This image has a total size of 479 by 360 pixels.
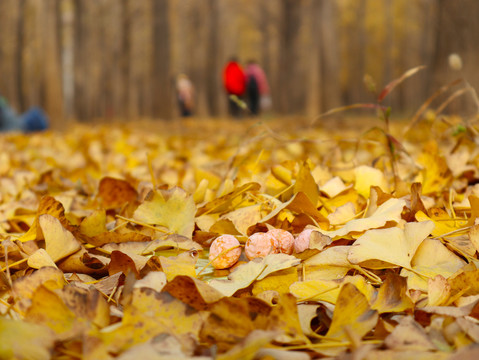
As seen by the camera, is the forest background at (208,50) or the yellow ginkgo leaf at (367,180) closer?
the yellow ginkgo leaf at (367,180)

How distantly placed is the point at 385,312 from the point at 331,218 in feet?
1.14

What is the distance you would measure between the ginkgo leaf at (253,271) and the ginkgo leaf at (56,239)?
0.29m

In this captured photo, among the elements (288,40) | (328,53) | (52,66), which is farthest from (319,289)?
(288,40)

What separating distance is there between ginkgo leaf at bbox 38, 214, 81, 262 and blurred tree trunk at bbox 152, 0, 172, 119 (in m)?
12.0

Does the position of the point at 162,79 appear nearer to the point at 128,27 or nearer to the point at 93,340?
the point at 128,27

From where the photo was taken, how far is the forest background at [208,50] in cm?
724

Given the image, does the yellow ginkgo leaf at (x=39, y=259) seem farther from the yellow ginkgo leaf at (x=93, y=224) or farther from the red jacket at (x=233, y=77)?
the red jacket at (x=233, y=77)

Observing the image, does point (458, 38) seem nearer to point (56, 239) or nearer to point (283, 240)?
point (283, 240)

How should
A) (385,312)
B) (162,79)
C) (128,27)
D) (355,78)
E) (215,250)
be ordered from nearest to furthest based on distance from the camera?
(385,312)
(215,250)
(162,79)
(128,27)
(355,78)

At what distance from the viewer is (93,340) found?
1.97ft

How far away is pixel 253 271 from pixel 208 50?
1748 cm

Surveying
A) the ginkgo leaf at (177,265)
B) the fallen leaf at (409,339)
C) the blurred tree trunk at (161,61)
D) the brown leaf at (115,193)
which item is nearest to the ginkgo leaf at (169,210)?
the ginkgo leaf at (177,265)

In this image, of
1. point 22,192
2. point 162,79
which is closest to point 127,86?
point 162,79

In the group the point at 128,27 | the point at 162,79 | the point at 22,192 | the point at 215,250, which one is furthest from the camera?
the point at 128,27
